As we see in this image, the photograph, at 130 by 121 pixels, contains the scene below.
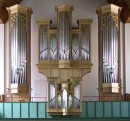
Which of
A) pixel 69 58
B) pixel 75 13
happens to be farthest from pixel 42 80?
pixel 75 13

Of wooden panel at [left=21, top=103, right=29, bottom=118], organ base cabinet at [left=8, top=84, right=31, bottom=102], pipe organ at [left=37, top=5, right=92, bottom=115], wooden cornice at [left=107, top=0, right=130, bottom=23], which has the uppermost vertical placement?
wooden cornice at [left=107, top=0, right=130, bottom=23]

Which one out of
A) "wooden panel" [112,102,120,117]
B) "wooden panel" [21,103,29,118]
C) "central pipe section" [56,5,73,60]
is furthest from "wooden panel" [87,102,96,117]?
"wooden panel" [21,103,29,118]

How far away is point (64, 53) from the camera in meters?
19.3

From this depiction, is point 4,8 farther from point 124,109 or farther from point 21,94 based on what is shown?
point 124,109

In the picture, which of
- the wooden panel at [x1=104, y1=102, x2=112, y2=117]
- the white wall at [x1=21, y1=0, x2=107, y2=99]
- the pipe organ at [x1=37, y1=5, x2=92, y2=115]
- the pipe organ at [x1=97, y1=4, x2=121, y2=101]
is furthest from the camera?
the white wall at [x1=21, y1=0, x2=107, y2=99]

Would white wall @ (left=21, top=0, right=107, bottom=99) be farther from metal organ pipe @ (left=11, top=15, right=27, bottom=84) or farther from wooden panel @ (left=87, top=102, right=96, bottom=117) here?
wooden panel @ (left=87, top=102, right=96, bottom=117)

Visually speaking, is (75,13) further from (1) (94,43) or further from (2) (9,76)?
(2) (9,76)

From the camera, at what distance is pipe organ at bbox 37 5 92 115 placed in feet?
61.2

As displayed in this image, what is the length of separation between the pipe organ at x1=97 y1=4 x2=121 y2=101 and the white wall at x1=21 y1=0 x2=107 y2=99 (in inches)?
35.1

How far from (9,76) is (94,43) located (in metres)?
3.96

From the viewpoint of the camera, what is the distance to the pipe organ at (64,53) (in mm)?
18656

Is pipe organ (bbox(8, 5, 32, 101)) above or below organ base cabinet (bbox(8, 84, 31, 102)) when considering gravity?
above

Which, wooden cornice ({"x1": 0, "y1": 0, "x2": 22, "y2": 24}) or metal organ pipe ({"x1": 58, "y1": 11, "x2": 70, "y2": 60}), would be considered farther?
wooden cornice ({"x1": 0, "y1": 0, "x2": 22, "y2": 24})

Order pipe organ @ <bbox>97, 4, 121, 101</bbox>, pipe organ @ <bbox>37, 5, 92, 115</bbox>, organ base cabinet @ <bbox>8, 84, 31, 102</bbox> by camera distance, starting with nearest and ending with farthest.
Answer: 1. pipe organ @ <bbox>37, 5, 92, 115</bbox>
2. organ base cabinet @ <bbox>8, 84, 31, 102</bbox>
3. pipe organ @ <bbox>97, 4, 121, 101</bbox>
